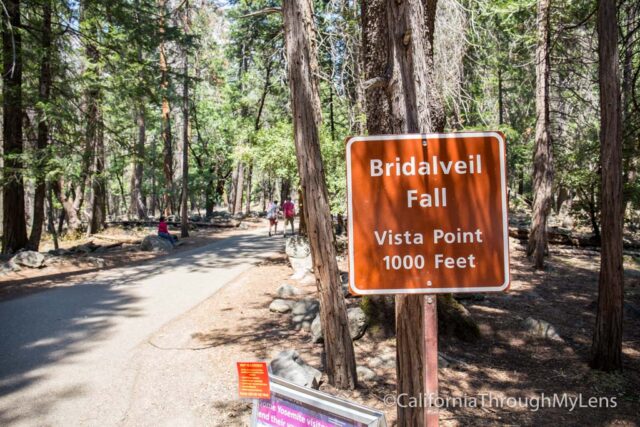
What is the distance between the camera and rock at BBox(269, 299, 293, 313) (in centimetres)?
864

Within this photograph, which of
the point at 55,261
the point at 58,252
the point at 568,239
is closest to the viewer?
the point at 55,261

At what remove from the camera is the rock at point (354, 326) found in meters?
6.89

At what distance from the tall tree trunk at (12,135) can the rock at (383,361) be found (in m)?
10.3

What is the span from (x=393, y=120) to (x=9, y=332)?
7.46m

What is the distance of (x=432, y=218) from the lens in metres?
2.02

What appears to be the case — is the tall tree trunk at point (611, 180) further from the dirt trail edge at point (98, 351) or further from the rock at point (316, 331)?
the dirt trail edge at point (98, 351)

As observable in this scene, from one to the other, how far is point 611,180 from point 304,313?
16.7 ft

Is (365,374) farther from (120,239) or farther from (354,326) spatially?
(120,239)

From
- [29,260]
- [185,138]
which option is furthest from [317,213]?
[185,138]

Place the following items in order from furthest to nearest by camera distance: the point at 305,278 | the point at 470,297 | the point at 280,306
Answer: the point at 305,278 < the point at 470,297 < the point at 280,306

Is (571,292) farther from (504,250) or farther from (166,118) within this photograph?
(166,118)

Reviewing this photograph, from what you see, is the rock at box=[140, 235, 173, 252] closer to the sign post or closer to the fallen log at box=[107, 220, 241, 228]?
the fallen log at box=[107, 220, 241, 228]

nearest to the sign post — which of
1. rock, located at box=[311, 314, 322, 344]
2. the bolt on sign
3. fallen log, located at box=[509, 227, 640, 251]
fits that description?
the bolt on sign

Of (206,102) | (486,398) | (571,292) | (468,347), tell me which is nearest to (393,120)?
(486,398)
